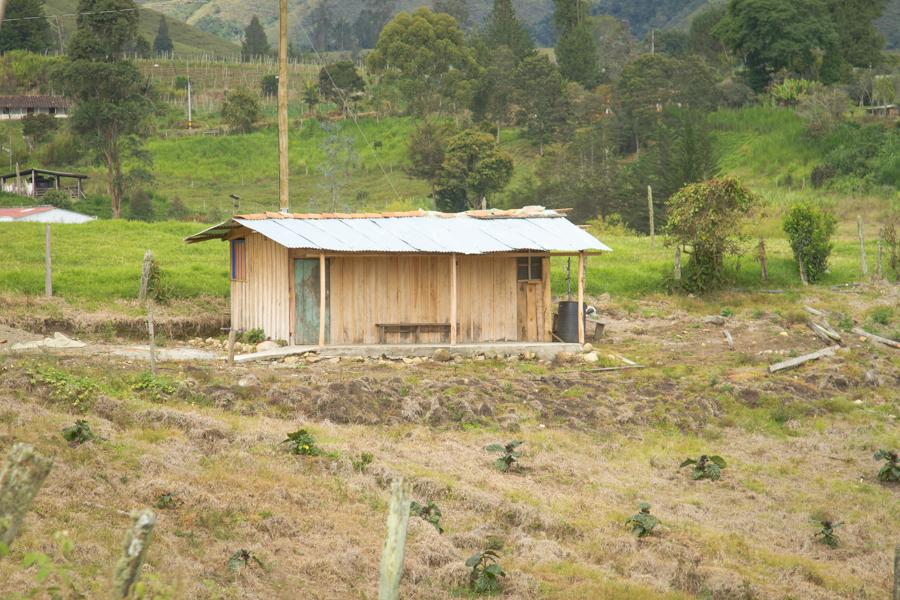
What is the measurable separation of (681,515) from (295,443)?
489 centimetres

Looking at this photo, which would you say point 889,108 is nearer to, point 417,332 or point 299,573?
point 417,332

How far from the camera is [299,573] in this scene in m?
10.5

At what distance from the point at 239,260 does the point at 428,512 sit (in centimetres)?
1399

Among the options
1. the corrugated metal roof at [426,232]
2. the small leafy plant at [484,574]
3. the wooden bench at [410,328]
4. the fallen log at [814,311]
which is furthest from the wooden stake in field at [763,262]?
the small leafy plant at [484,574]

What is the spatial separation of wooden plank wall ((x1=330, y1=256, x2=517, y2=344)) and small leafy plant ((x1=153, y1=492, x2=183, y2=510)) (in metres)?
11.7

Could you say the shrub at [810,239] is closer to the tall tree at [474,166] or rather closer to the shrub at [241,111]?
the tall tree at [474,166]

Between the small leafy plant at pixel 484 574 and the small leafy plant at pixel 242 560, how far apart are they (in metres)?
1.97

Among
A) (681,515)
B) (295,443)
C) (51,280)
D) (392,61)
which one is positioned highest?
(392,61)

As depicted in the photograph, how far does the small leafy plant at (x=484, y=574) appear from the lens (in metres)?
10.5

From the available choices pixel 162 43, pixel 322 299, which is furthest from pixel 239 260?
pixel 162 43

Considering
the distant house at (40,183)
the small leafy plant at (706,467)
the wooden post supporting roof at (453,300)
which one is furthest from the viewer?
Result: the distant house at (40,183)

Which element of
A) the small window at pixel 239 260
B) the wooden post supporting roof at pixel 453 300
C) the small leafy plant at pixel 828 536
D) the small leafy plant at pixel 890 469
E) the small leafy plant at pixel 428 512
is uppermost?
the small window at pixel 239 260

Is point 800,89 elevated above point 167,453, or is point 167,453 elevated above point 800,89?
point 800,89

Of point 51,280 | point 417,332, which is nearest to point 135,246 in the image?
point 51,280
